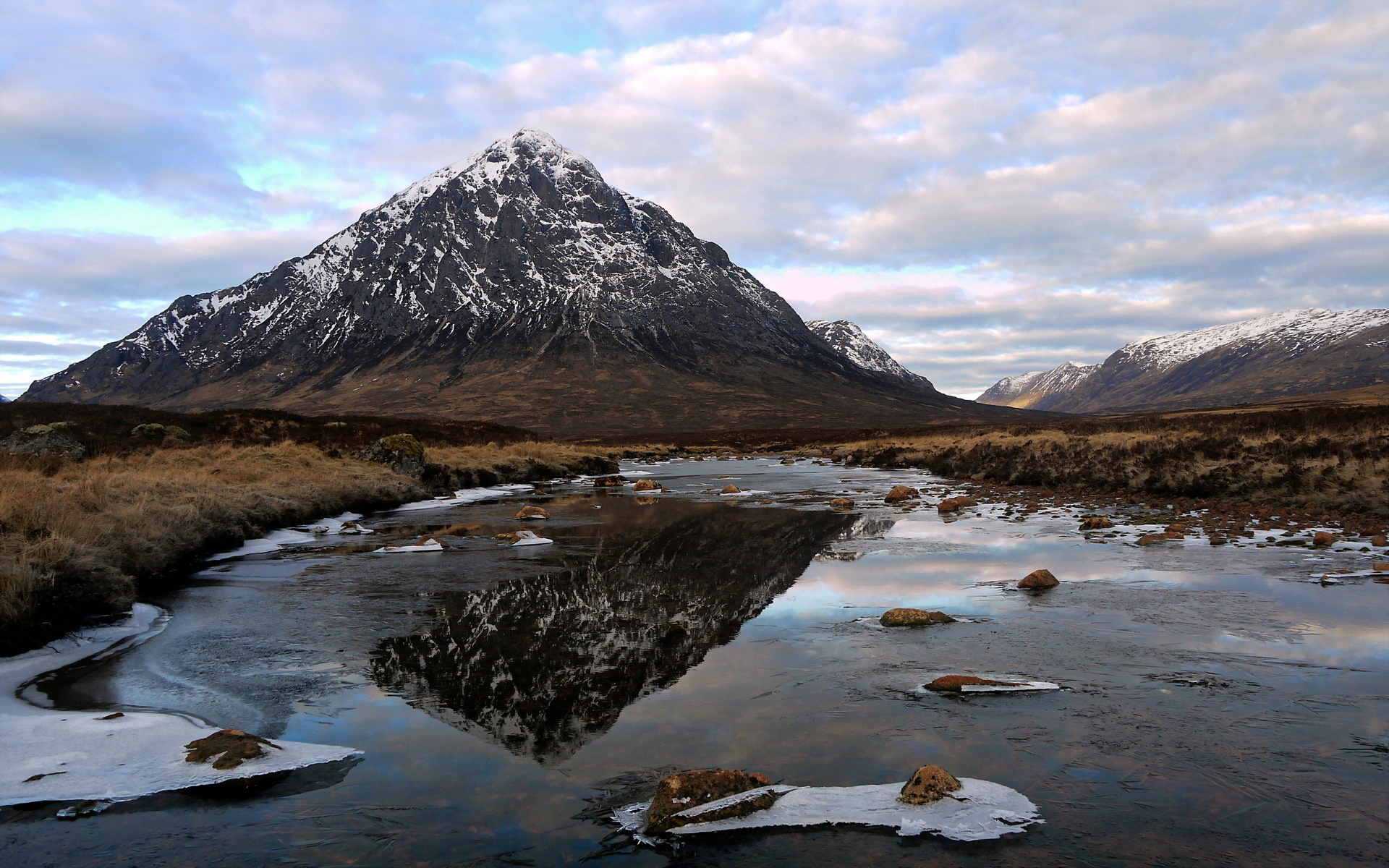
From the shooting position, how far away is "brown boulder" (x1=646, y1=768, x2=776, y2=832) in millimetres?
4926

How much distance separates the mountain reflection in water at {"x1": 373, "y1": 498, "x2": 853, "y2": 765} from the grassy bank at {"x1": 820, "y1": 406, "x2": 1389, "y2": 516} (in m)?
12.6

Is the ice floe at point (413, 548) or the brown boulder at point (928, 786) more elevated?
the ice floe at point (413, 548)

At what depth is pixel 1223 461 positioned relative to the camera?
22828 millimetres

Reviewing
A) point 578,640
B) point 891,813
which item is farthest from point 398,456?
point 891,813

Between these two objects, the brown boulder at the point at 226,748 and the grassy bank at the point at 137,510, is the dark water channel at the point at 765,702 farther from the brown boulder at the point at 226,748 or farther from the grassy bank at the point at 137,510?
the grassy bank at the point at 137,510

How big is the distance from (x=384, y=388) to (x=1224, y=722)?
625 feet

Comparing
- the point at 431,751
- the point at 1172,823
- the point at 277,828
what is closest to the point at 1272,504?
the point at 1172,823

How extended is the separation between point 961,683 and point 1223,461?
20575 millimetres

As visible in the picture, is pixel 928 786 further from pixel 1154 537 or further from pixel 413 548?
pixel 413 548

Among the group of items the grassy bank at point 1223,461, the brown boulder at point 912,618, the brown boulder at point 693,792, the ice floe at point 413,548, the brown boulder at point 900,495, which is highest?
the grassy bank at point 1223,461

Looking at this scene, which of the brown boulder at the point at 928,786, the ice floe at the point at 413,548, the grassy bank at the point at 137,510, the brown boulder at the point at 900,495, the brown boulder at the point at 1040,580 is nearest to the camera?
the brown boulder at the point at 928,786

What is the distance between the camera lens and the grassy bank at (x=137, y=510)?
30.3ft

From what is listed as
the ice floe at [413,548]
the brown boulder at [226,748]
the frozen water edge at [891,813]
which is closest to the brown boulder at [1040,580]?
the frozen water edge at [891,813]

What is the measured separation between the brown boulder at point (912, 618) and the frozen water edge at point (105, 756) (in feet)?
21.1
